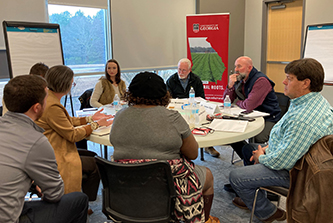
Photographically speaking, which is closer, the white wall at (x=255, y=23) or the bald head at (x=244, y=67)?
the bald head at (x=244, y=67)

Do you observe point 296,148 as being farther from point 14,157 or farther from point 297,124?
point 14,157

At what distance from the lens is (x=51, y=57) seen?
4.21 meters

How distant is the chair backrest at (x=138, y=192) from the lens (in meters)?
1.59

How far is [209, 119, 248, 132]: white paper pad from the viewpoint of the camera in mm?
2481

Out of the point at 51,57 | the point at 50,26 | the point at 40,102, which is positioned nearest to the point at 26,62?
the point at 51,57

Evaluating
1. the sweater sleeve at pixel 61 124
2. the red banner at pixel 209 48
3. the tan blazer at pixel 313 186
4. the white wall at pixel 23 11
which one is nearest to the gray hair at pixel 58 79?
the sweater sleeve at pixel 61 124

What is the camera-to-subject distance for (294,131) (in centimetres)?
187

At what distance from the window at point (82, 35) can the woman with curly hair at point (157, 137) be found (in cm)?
356

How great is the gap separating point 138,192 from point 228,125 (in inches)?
48.0

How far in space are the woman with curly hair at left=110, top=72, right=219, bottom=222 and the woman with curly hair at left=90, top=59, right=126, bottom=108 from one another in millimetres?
2209

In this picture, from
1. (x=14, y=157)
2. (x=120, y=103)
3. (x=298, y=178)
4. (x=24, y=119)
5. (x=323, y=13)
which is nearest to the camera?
(x=14, y=157)

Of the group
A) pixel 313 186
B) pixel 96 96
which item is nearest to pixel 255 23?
pixel 96 96

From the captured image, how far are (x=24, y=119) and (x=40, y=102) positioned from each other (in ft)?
0.43

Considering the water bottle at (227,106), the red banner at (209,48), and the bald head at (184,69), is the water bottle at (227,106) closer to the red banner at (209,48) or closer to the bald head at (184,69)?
the bald head at (184,69)
